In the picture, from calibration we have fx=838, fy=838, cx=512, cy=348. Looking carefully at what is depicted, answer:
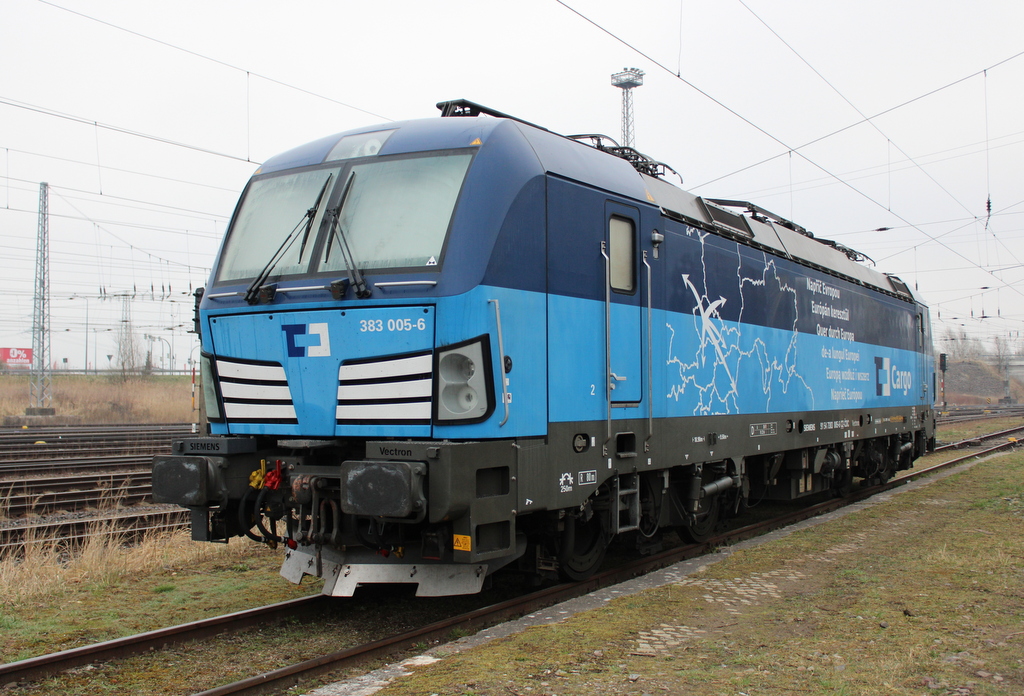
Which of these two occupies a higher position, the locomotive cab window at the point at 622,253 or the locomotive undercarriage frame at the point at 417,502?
the locomotive cab window at the point at 622,253

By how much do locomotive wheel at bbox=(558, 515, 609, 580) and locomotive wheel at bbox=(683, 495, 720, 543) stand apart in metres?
1.97

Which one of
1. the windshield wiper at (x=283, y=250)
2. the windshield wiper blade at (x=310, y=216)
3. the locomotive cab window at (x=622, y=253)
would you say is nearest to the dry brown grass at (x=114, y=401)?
the windshield wiper at (x=283, y=250)

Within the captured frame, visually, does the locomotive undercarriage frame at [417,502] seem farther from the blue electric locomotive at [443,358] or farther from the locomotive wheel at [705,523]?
the locomotive wheel at [705,523]

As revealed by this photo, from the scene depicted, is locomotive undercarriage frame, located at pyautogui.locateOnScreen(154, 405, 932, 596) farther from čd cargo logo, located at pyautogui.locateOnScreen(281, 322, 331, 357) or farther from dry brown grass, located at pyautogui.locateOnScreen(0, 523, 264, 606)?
dry brown grass, located at pyautogui.locateOnScreen(0, 523, 264, 606)

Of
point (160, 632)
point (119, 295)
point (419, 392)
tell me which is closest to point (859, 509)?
Answer: point (419, 392)

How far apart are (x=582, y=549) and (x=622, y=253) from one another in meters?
2.63

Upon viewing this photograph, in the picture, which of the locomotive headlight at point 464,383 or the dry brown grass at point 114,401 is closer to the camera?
the locomotive headlight at point 464,383

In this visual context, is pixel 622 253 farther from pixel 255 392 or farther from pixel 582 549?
pixel 255 392

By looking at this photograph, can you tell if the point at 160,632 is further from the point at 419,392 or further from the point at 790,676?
the point at 790,676

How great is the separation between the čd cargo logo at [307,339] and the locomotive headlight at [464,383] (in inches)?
35.4

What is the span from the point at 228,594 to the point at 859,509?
914 centimetres

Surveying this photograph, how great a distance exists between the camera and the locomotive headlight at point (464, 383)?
554 centimetres

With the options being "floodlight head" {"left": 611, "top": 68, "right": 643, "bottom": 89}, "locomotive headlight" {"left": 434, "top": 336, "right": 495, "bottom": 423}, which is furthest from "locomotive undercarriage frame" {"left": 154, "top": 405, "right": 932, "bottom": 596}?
"floodlight head" {"left": 611, "top": 68, "right": 643, "bottom": 89}

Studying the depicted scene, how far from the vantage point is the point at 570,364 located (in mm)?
6422
